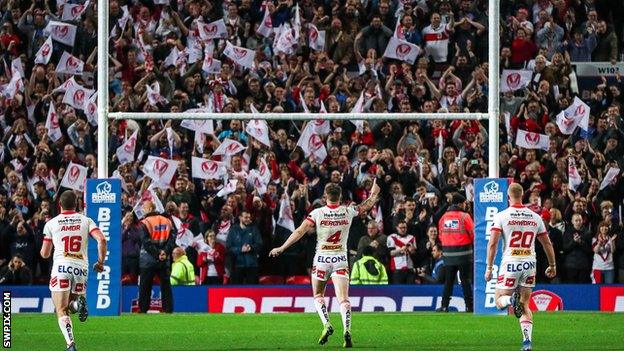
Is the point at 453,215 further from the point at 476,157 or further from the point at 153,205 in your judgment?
the point at 153,205

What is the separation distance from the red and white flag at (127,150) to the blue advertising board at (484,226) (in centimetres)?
863

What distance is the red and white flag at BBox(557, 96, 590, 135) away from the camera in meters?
32.3

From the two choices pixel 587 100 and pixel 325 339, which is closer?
pixel 325 339

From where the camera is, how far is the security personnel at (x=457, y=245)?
92.9 ft

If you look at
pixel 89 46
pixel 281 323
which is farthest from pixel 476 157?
pixel 89 46

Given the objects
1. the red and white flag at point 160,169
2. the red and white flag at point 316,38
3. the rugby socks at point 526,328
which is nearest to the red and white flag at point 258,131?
the red and white flag at point 160,169

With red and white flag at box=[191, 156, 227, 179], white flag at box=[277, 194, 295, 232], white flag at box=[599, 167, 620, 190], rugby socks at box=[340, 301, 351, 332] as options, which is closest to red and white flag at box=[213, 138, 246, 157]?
red and white flag at box=[191, 156, 227, 179]

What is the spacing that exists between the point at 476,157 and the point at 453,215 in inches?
151

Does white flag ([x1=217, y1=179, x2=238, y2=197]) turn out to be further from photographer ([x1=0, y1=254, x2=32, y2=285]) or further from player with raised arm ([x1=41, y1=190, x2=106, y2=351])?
player with raised arm ([x1=41, y1=190, x2=106, y2=351])

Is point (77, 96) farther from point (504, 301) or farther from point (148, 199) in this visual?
point (504, 301)

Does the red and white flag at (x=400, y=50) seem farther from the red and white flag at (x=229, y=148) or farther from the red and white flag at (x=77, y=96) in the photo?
the red and white flag at (x=77, y=96)

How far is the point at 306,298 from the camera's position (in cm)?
3022

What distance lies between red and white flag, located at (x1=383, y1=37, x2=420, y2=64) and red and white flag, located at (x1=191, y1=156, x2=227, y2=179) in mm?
5101

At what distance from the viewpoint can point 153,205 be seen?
29094 millimetres
